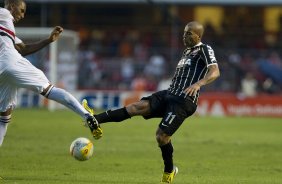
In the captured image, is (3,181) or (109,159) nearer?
(3,181)

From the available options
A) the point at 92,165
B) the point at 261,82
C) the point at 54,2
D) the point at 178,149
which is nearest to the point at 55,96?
the point at 92,165

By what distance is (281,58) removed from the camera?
36.4 metres

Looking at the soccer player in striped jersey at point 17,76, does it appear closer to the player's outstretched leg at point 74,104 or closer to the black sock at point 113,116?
the player's outstretched leg at point 74,104

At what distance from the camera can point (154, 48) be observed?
37.2m

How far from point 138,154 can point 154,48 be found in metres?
20.4

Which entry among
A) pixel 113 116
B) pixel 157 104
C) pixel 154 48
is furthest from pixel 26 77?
pixel 154 48

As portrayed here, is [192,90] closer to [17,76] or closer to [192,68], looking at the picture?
[192,68]

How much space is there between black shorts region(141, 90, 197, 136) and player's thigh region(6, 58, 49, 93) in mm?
1846

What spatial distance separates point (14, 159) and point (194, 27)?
195 inches

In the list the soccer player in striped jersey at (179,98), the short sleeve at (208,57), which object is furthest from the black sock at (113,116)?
the short sleeve at (208,57)

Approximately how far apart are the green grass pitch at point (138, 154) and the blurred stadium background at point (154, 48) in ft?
20.6

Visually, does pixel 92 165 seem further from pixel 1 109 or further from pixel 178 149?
pixel 178 149

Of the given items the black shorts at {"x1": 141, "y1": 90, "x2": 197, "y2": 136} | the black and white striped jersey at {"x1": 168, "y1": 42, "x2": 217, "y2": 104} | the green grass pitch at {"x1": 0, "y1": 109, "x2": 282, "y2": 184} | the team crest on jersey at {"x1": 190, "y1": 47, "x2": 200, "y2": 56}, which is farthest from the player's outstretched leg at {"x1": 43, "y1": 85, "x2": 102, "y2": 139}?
the team crest on jersey at {"x1": 190, "y1": 47, "x2": 200, "y2": 56}

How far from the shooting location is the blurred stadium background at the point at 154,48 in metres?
33.9
